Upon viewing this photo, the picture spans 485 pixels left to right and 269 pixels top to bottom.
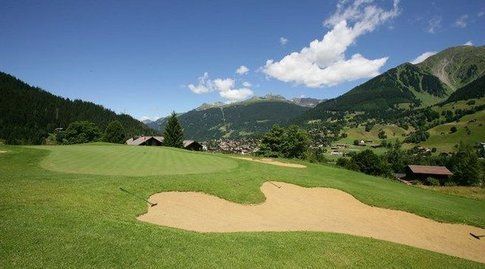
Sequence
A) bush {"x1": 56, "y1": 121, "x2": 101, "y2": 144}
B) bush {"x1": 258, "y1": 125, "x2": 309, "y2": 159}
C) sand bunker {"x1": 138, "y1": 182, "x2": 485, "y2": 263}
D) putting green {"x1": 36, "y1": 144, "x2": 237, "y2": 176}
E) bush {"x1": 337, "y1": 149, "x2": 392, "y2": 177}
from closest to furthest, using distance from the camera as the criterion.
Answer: sand bunker {"x1": 138, "y1": 182, "x2": 485, "y2": 263}, putting green {"x1": 36, "y1": 144, "x2": 237, "y2": 176}, bush {"x1": 258, "y1": 125, "x2": 309, "y2": 159}, bush {"x1": 337, "y1": 149, "x2": 392, "y2": 177}, bush {"x1": 56, "y1": 121, "x2": 101, "y2": 144}

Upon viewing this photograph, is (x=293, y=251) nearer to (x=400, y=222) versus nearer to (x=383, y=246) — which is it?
(x=383, y=246)

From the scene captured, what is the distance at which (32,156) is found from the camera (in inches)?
1206

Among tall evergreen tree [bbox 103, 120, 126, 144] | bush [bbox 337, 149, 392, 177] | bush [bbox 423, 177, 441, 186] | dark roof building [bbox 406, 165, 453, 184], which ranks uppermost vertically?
tall evergreen tree [bbox 103, 120, 126, 144]

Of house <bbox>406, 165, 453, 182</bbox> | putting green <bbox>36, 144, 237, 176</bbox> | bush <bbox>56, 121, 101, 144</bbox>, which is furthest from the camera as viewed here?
bush <bbox>56, 121, 101, 144</bbox>

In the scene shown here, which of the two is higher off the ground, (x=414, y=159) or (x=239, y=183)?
(x=239, y=183)

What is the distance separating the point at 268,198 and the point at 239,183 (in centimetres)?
282

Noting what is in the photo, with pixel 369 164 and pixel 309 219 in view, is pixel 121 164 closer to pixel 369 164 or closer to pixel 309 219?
pixel 309 219

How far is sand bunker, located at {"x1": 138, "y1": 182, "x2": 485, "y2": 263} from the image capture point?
1820 cm

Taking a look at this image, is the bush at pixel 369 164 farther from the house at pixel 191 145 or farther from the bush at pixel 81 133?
the bush at pixel 81 133

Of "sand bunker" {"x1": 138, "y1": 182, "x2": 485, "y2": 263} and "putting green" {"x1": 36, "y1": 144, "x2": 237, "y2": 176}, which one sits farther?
"putting green" {"x1": 36, "y1": 144, "x2": 237, "y2": 176}

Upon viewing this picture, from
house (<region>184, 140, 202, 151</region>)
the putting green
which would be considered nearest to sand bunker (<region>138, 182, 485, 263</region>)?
the putting green

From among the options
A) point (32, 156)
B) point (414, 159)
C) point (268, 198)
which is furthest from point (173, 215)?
point (414, 159)

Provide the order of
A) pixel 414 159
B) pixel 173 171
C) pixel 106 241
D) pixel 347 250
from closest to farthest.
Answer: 1. pixel 106 241
2. pixel 347 250
3. pixel 173 171
4. pixel 414 159

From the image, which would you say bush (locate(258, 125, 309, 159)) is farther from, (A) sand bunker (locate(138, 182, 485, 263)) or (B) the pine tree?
(A) sand bunker (locate(138, 182, 485, 263))
